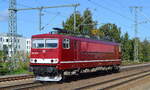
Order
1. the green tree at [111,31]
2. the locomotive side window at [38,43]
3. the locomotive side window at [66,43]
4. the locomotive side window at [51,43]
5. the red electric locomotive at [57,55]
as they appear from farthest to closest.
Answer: the green tree at [111,31] < the locomotive side window at [38,43] < the locomotive side window at [66,43] < the locomotive side window at [51,43] < the red electric locomotive at [57,55]

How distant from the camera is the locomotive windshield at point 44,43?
22.4 metres

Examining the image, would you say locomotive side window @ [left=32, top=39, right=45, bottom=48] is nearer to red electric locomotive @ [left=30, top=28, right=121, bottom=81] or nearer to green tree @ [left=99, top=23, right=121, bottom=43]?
red electric locomotive @ [left=30, top=28, right=121, bottom=81]

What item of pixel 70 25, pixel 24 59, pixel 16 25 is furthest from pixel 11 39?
pixel 70 25

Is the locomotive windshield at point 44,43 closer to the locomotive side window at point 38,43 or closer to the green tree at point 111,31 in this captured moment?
the locomotive side window at point 38,43

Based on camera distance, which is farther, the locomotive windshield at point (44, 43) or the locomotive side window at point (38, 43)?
the locomotive side window at point (38, 43)

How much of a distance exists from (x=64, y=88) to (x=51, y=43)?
4393mm

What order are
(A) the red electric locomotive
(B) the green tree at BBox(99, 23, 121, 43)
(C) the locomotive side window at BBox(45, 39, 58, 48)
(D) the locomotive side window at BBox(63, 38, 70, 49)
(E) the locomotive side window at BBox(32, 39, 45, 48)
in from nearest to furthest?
(A) the red electric locomotive < (C) the locomotive side window at BBox(45, 39, 58, 48) < (D) the locomotive side window at BBox(63, 38, 70, 49) < (E) the locomotive side window at BBox(32, 39, 45, 48) < (B) the green tree at BBox(99, 23, 121, 43)

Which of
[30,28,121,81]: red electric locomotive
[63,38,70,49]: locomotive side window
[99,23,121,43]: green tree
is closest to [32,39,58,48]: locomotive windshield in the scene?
[30,28,121,81]: red electric locomotive

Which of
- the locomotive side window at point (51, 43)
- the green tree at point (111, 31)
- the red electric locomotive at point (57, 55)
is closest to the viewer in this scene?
the red electric locomotive at point (57, 55)

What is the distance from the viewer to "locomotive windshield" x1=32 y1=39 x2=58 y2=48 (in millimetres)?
22448

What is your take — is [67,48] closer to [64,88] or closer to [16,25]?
[64,88]

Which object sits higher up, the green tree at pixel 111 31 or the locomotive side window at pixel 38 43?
the green tree at pixel 111 31

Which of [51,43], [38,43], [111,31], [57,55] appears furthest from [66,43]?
[111,31]

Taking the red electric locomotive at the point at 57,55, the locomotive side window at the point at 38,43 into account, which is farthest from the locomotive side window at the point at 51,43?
the locomotive side window at the point at 38,43
